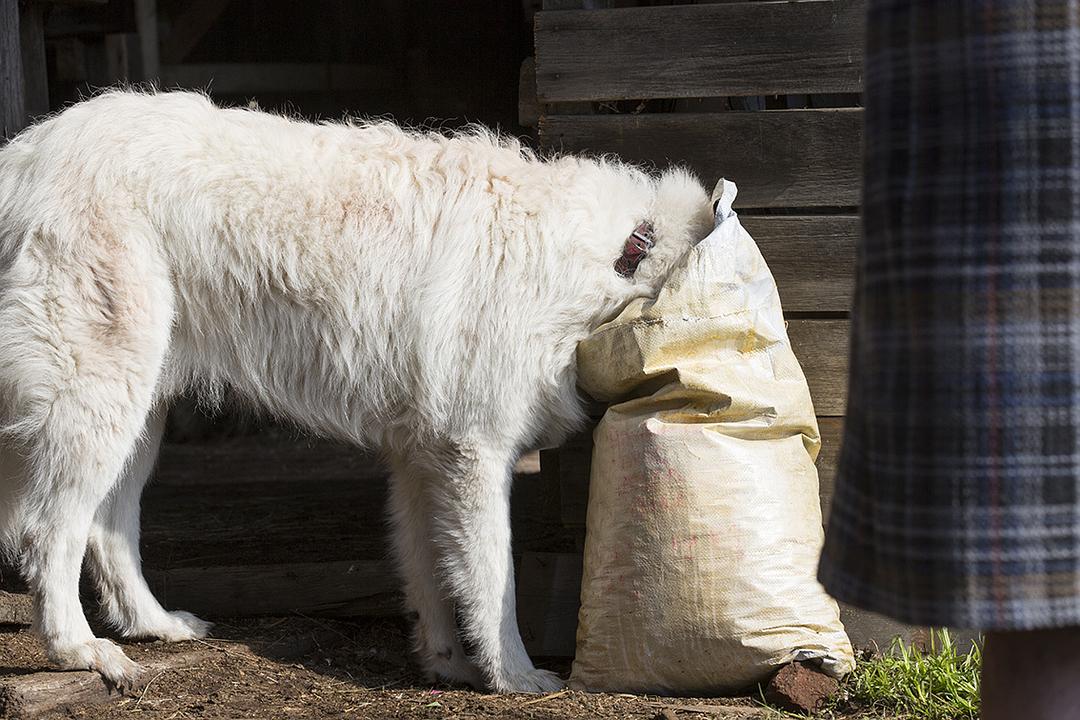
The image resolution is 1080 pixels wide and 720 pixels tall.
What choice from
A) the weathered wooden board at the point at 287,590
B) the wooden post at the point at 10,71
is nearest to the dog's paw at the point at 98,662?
the weathered wooden board at the point at 287,590

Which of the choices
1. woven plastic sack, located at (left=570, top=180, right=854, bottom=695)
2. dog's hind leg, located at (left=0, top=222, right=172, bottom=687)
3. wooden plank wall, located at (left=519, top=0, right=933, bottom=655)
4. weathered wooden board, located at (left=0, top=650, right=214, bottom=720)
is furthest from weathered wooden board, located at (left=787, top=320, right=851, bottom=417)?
weathered wooden board, located at (left=0, top=650, right=214, bottom=720)

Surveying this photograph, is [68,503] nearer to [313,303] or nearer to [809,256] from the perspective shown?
[313,303]

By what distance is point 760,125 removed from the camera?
3670 millimetres

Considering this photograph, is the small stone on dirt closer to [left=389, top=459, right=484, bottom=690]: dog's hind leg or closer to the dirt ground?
the dirt ground

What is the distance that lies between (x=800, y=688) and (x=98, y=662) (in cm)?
203

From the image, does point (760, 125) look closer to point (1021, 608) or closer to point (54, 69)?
point (1021, 608)

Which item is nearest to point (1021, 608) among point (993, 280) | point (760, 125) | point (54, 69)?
point (993, 280)

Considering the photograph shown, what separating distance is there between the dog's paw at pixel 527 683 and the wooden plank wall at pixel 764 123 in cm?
41

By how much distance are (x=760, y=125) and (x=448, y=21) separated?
4.88 m

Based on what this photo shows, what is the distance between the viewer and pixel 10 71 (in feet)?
13.8

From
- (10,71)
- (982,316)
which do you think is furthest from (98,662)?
(982,316)

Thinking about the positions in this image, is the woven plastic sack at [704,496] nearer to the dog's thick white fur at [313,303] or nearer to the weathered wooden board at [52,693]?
the dog's thick white fur at [313,303]

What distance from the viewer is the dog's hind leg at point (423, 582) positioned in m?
3.57

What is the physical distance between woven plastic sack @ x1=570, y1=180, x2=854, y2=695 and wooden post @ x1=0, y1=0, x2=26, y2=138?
2.48m
